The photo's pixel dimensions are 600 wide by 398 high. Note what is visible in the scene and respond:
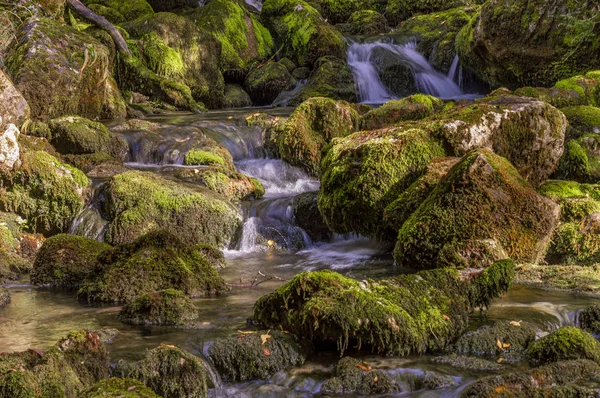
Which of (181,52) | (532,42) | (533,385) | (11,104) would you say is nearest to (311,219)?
(11,104)

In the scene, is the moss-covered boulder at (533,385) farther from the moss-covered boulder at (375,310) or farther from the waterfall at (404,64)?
the waterfall at (404,64)

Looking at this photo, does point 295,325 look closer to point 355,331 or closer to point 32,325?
point 355,331

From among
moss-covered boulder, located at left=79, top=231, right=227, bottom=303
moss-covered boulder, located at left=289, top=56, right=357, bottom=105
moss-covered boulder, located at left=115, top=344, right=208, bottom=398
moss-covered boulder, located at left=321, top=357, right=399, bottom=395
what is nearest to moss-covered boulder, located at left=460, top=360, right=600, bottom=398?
moss-covered boulder, located at left=321, top=357, right=399, bottom=395

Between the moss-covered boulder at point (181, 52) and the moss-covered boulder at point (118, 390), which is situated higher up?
the moss-covered boulder at point (181, 52)

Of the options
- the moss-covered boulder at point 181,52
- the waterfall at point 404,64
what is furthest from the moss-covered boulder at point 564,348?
the moss-covered boulder at point 181,52

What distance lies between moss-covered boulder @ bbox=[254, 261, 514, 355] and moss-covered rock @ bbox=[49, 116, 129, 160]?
25.4 ft

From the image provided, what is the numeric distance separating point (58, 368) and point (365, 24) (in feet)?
76.0

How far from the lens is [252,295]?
7.87m

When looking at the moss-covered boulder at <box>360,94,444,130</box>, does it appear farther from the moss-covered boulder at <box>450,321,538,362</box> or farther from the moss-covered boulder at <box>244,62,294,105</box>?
the moss-covered boulder at <box>244,62,294,105</box>

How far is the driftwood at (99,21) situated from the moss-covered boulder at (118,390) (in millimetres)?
15129

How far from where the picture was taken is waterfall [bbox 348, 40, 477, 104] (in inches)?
834

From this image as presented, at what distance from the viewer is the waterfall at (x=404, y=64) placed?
834 inches

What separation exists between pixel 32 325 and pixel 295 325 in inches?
103

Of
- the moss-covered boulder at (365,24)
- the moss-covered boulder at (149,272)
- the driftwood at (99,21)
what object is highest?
the moss-covered boulder at (365,24)
